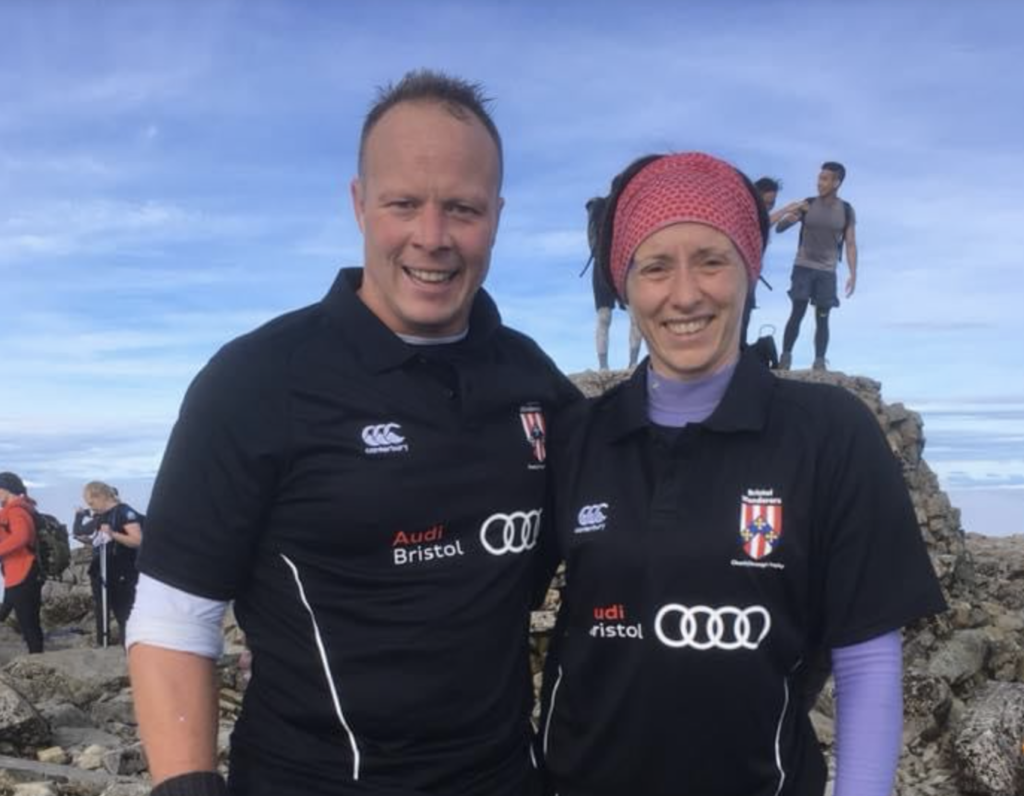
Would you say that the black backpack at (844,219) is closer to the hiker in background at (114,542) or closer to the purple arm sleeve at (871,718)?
the hiker in background at (114,542)

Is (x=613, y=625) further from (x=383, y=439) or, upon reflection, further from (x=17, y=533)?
(x=17, y=533)

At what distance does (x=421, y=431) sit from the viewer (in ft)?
11.5

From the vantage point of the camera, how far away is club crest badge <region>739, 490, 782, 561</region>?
331 cm

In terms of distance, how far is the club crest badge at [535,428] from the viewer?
12.4 feet

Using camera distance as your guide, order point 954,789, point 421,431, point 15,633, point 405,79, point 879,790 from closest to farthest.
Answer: point 879,790 < point 421,431 < point 405,79 < point 954,789 < point 15,633

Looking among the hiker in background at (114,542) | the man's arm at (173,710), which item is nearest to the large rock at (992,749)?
the man's arm at (173,710)

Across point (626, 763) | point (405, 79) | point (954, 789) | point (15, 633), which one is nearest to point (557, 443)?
point (626, 763)

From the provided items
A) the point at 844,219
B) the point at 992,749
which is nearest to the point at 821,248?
the point at 844,219

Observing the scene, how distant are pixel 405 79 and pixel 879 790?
8.62 ft

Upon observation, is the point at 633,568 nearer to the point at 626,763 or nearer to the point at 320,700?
the point at 626,763

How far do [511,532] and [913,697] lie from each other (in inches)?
432

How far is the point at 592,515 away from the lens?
11.6ft

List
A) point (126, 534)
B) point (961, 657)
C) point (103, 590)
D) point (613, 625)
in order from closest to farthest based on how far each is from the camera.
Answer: point (613, 625) < point (961, 657) < point (126, 534) < point (103, 590)

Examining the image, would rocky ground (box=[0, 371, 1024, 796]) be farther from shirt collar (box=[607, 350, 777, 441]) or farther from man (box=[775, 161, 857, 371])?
shirt collar (box=[607, 350, 777, 441])
